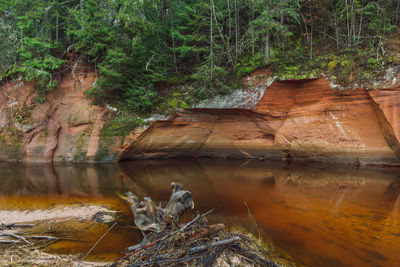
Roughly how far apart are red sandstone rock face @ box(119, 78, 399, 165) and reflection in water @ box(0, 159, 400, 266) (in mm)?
873

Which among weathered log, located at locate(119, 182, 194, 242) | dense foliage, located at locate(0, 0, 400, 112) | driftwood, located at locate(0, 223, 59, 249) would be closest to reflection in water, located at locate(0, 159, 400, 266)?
weathered log, located at locate(119, 182, 194, 242)

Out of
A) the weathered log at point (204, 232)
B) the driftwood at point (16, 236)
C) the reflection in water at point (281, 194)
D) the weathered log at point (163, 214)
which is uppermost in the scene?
the weathered log at point (204, 232)

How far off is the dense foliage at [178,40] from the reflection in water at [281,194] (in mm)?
3953

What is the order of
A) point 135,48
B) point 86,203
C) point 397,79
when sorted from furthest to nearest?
1. point 135,48
2. point 397,79
3. point 86,203

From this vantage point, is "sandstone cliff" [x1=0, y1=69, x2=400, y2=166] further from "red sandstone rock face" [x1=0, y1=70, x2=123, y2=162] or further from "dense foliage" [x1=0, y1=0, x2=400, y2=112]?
"dense foliage" [x1=0, y1=0, x2=400, y2=112]

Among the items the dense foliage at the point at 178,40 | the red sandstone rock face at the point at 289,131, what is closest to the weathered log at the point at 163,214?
the dense foliage at the point at 178,40

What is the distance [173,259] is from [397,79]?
383 inches

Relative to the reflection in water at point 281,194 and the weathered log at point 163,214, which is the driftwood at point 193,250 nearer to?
the weathered log at point 163,214

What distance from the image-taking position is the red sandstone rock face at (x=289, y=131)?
8.98m

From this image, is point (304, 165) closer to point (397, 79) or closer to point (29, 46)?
point (397, 79)

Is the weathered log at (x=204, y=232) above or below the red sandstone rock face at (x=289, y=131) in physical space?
above

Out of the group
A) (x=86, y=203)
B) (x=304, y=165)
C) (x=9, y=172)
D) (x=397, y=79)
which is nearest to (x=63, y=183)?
(x=86, y=203)

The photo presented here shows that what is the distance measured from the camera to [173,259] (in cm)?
247

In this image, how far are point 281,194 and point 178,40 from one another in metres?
9.75
